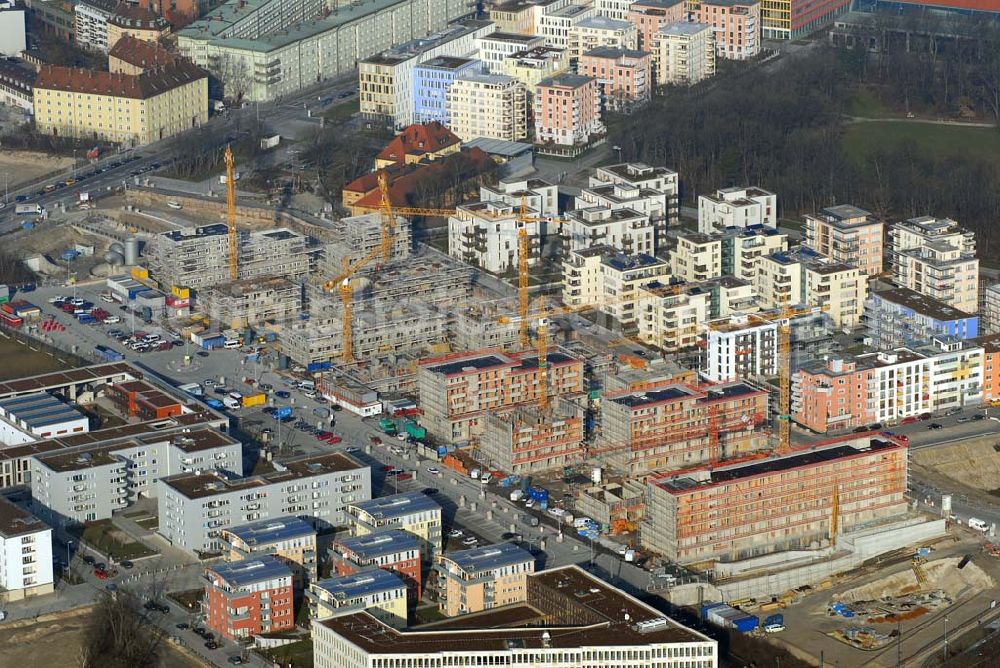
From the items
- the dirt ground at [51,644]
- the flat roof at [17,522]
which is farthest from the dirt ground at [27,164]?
the dirt ground at [51,644]

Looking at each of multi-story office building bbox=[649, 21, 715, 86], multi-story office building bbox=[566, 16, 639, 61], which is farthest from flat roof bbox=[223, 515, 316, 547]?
multi-story office building bbox=[649, 21, 715, 86]

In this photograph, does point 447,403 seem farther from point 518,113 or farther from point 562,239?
point 518,113

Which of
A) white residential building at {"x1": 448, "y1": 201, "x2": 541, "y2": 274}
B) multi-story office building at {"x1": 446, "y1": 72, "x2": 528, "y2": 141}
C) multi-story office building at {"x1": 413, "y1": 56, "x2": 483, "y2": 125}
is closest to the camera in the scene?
white residential building at {"x1": 448, "y1": 201, "x2": 541, "y2": 274}

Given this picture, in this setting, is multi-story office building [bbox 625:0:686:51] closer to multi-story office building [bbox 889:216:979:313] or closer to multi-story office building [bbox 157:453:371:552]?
multi-story office building [bbox 889:216:979:313]

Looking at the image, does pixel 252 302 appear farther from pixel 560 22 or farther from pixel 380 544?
pixel 560 22

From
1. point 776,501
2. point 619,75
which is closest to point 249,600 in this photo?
point 776,501

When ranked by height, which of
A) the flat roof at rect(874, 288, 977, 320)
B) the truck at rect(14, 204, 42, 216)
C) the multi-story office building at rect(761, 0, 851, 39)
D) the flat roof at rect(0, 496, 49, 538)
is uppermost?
the multi-story office building at rect(761, 0, 851, 39)

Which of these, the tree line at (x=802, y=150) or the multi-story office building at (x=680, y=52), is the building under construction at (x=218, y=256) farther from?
the multi-story office building at (x=680, y=52)
